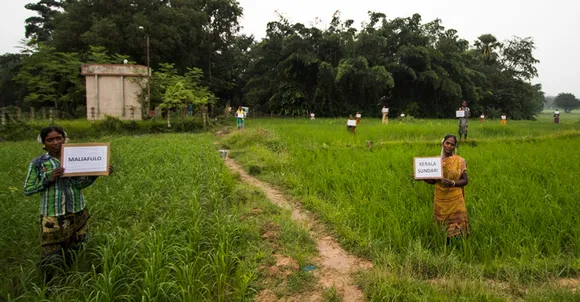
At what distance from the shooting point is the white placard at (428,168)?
3434 millimetres

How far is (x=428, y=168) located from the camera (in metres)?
3.47

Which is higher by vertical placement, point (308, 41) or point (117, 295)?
point (308, 41)

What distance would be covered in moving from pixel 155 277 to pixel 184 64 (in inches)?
1059

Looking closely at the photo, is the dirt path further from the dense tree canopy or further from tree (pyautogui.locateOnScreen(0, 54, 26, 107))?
tree (pyautogui.locateOnScreen(0, 54, 26, 107))

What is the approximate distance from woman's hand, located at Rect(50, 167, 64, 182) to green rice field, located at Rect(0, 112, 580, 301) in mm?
745

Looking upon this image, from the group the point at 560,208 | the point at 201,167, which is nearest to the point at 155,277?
the point at 201,167

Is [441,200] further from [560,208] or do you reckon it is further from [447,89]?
[447,89]

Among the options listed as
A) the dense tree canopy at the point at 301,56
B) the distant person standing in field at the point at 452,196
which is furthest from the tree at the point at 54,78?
the distant person standing in field at the point at 452,196

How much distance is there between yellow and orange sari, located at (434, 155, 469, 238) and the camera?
3520 millimetres

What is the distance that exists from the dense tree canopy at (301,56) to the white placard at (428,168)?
20.1 m

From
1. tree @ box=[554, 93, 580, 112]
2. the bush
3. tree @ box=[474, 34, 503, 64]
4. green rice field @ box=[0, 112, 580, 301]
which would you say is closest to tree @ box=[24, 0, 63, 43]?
the bush

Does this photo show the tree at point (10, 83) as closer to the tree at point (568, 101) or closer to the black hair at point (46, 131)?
the black hair at point (46, 131)

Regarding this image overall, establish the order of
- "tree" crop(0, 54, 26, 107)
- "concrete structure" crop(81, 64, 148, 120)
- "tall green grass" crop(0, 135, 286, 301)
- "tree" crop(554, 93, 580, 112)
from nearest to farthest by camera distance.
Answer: "tall green grass" crop(0, 135, 286, 301) → "concrete structure" crop(81, 64, 148, 120) → "tree" crop(0, 54, 26, 107) → "tree" crop(554, 93, 580, 112)

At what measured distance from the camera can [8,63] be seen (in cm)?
3400
